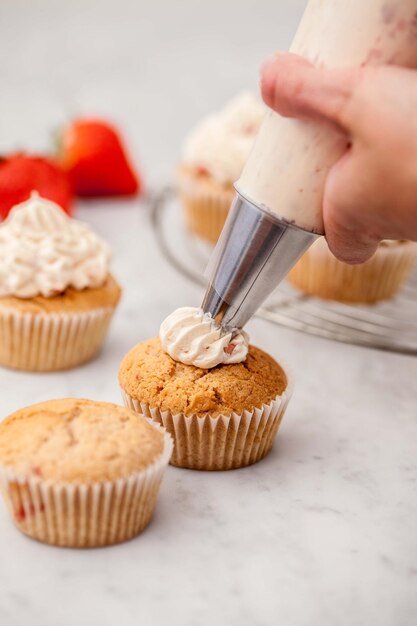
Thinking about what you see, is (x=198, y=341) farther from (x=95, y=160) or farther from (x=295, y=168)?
(x=95, y=160)

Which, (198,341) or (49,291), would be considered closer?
(198,341)

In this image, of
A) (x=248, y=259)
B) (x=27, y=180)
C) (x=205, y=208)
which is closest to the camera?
(x=248, y=259)

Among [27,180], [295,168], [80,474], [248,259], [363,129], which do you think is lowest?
[27,180]

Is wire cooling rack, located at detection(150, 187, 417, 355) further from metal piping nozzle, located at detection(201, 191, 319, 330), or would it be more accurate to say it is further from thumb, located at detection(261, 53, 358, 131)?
thumb, located at detection(261, 53, 358, 131)

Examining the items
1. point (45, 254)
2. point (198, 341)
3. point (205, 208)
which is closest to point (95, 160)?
point (205, 208)

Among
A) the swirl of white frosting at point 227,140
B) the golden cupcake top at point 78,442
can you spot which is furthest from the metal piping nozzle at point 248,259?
the swirl of white frosting at point 227,140

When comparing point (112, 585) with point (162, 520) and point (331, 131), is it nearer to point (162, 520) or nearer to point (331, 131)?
point (162, 520)

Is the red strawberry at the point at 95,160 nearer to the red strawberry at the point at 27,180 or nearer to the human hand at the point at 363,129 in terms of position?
the red strawberry at the point at 27,180

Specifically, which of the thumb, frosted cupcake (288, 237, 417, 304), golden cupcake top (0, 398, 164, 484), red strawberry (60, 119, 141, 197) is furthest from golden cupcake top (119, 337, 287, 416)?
red strawberry (60, 119, 141, 197)
